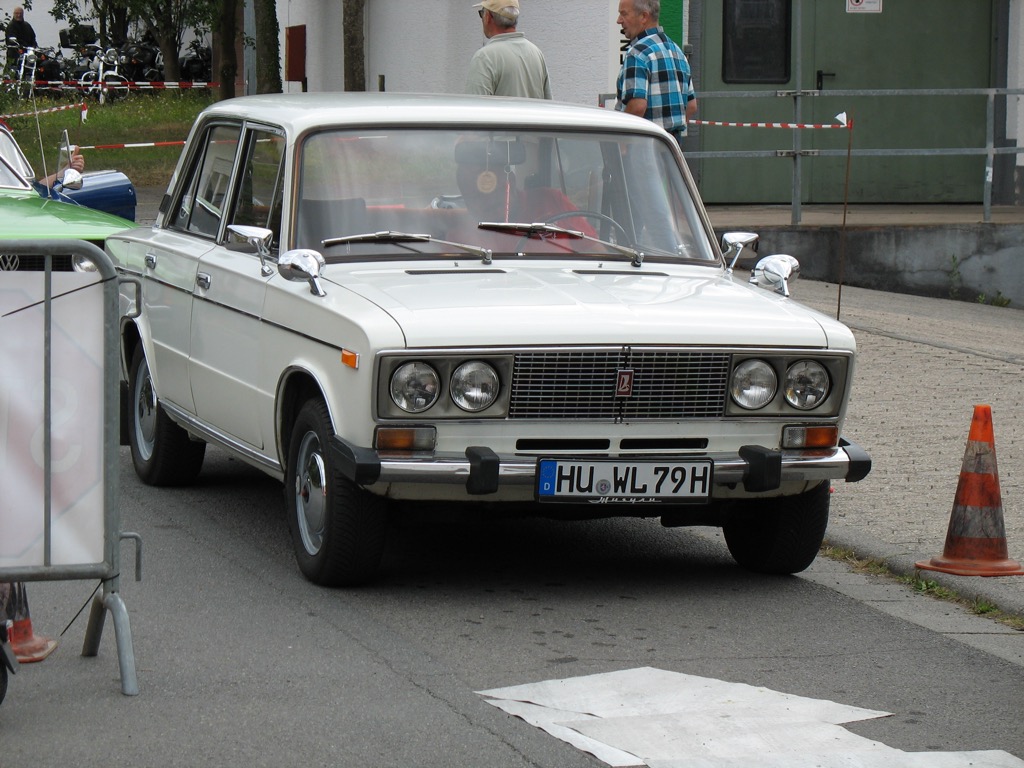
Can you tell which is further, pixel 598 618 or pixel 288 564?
pixel 288 564

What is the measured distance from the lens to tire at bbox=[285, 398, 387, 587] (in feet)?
20.5

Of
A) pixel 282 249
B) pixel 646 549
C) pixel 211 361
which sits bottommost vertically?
pixel 646 549

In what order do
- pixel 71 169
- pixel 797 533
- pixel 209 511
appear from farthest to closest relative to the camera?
pixel 71 169
pixel 209 511
pixel 797 533

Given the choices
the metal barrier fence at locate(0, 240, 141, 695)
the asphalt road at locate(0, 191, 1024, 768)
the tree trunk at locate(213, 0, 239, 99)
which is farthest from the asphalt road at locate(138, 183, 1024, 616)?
the tree trunk at locate(213, 0, 239, 99)

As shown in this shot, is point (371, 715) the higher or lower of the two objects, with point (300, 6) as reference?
lower

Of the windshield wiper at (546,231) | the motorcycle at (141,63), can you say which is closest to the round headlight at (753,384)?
the windshield wiper at (546,231)

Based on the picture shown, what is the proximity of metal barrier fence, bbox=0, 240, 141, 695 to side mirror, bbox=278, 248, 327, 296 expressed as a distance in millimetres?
1411

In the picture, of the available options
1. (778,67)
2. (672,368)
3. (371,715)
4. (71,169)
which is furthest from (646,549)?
(778,67)

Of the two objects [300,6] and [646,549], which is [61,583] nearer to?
[646,549]

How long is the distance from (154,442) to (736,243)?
2.87m

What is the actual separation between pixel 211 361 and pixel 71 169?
4962 millimetres

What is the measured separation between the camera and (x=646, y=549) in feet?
24.6

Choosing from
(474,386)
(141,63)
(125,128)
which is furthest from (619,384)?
(141,63)

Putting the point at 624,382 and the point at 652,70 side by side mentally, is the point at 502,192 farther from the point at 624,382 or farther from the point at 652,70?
the point at 652,70
